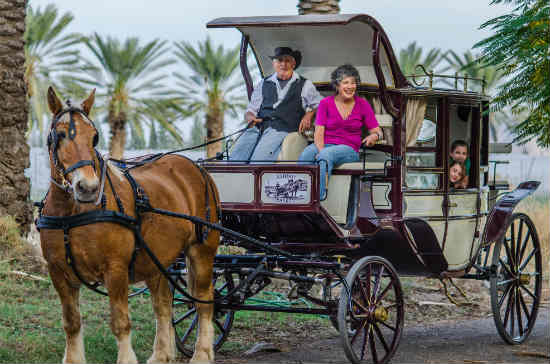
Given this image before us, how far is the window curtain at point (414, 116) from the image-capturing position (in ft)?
25.7

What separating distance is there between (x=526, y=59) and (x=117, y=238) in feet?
14.4

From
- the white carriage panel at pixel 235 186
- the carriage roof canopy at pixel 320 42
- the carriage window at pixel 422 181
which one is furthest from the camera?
the carriage window at pixel 422 181

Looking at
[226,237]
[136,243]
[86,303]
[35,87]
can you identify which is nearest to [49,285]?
[86,303]

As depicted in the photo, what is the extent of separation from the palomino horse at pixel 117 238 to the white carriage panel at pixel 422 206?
1.93 meters

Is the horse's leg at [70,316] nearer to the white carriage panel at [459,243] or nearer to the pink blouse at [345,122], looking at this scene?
the pink blouse at [345,122]

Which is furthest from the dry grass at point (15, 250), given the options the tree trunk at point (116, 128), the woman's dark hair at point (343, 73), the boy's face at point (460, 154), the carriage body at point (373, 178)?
the tree trunk at point (116, 128)

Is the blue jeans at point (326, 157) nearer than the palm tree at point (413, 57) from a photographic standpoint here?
Yes

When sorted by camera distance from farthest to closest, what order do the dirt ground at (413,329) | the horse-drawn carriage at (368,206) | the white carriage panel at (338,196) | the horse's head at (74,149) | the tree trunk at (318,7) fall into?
the tree trunk at (318,7) < the dirt ground at (413,329) < the white carriage panel at (338,196) < the horse-drawn carriage at (368,206) < the horse's head at (74,149)

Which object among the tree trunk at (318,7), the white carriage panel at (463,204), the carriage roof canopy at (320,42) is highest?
the tree trunk at (318,7)

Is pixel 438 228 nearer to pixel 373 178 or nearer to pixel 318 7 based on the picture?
pixel 373 178

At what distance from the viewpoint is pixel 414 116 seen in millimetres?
7871

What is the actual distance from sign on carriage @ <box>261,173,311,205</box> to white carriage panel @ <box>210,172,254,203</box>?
0.13 m

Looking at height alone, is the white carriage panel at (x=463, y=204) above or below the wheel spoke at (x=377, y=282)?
above

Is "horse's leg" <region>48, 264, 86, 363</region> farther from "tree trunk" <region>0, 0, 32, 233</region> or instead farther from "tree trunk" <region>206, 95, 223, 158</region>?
"tree trunk" <region>206, 95, 223, 158</region>
